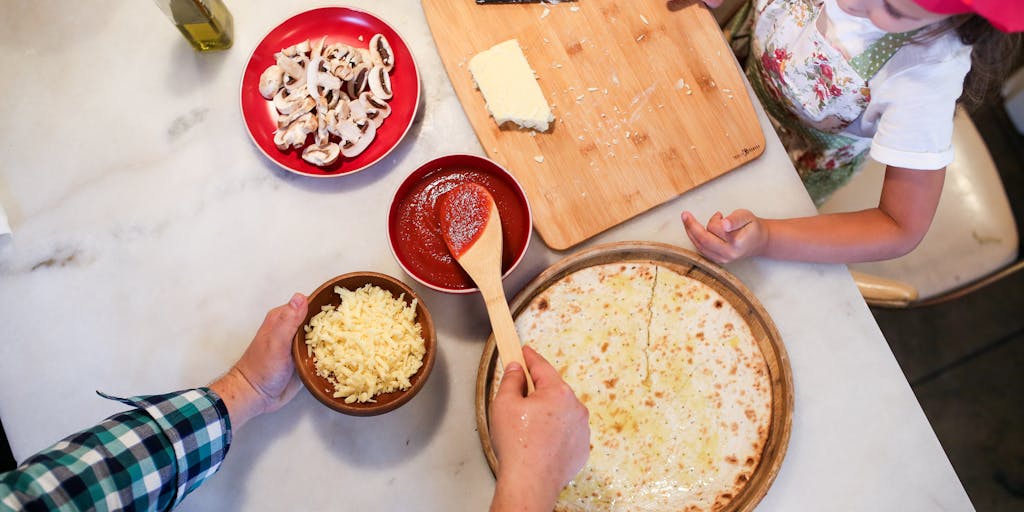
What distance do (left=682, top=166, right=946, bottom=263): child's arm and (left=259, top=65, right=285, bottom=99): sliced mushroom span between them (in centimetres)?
84

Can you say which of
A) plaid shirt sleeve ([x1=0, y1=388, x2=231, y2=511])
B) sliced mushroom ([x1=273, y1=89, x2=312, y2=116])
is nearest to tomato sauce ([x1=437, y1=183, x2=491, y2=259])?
sliced mushroom ([x1=273, y1=89, x2=312, y2=116])

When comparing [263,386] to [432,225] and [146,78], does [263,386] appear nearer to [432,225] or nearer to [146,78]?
[432,225]

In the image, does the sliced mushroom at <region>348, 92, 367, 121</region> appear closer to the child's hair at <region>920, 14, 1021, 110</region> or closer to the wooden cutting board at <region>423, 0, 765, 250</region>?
the wooden cutting board at <region>423, 0, 765, 250</region>

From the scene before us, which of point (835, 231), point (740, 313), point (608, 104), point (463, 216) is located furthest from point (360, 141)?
point (835, 231)

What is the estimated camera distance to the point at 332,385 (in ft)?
3.66

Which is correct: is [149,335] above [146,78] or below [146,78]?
below

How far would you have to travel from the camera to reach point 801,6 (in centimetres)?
132

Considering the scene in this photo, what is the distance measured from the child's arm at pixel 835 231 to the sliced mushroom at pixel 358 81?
2.25 ft

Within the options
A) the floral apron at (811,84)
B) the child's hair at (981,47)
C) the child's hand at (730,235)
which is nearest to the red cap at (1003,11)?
the child's hair at (981,47)

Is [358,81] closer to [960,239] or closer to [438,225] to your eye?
[438,225]

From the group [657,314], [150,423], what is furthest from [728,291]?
[150,423]

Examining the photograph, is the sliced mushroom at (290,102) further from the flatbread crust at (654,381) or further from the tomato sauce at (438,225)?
the flatbread crust at (654,381)

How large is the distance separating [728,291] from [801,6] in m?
0.62

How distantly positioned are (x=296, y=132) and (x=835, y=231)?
3.46 feet
